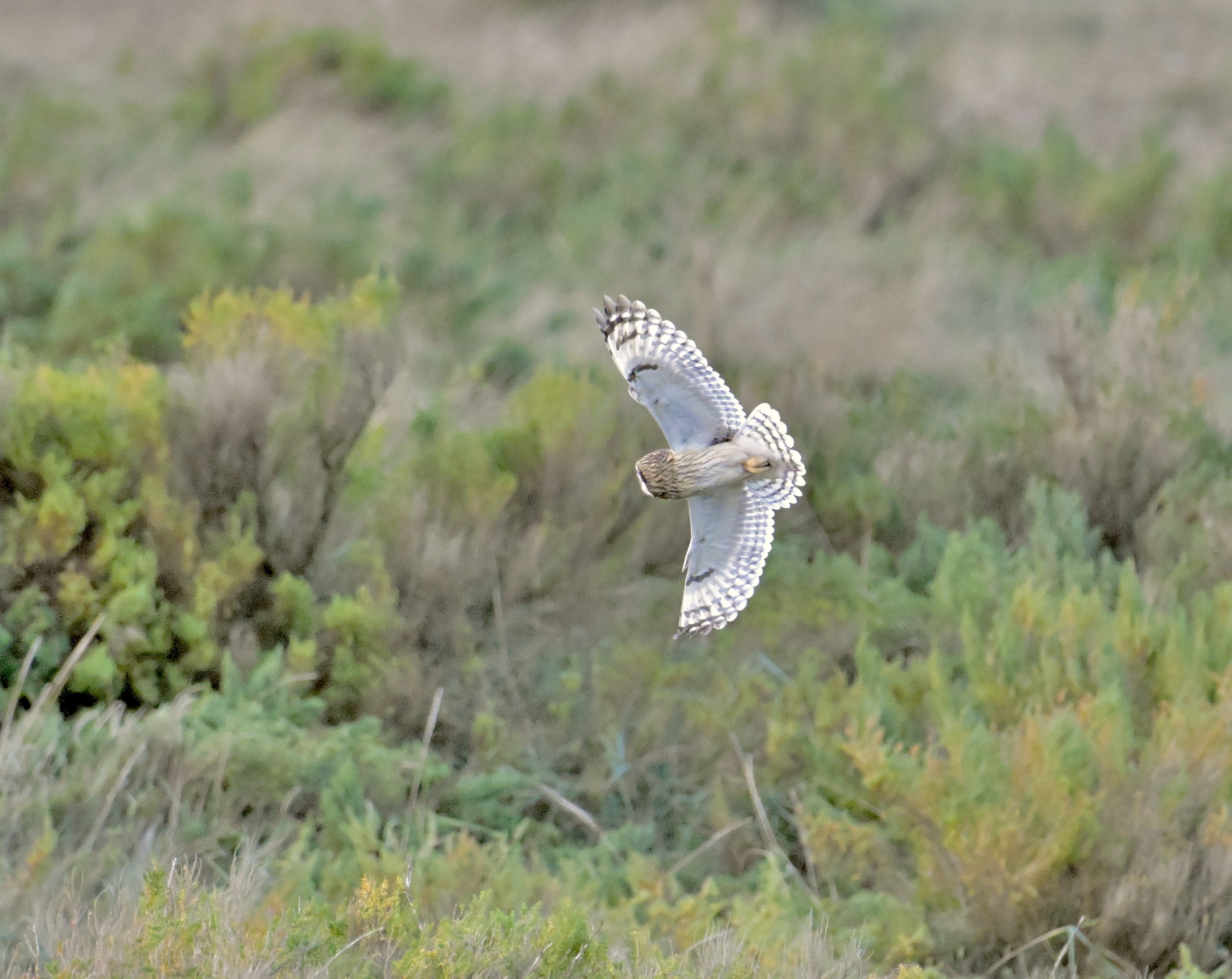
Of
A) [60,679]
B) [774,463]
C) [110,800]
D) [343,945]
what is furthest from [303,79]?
[343,945]

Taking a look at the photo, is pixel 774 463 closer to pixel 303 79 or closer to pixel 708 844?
pixel 708 844

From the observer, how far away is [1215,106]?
588 inches

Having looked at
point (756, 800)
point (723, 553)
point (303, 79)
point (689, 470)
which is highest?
point (303, 79)

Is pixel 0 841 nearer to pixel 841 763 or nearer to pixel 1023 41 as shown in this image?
pixel 841 763

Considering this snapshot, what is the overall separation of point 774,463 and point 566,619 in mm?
2433

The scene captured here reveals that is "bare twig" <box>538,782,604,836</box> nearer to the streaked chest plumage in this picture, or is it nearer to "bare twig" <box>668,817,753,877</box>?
"bare twig" <box>668,817,753,877</box>

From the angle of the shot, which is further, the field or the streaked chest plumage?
the field

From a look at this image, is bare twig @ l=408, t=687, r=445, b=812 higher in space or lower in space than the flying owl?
lower

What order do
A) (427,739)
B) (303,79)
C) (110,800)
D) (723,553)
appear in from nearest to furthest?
(723,553), (110,800), (427,739), (303,79)

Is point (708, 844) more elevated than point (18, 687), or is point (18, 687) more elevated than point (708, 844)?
point (18, 687)

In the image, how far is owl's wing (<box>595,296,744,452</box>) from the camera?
3.67m

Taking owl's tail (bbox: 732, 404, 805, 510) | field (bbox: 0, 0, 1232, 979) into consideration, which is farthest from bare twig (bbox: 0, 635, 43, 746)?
owl's tail (bbox: 732, 404, 805, 510)

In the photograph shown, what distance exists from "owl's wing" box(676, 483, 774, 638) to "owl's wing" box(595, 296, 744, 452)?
0.16m

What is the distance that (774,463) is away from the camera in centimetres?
366
